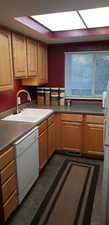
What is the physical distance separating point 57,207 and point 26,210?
35 cm

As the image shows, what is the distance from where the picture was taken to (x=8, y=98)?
277cm

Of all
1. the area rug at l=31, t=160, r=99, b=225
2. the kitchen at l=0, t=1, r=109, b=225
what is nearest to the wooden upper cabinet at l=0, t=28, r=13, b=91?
the kitchen at l=0, t=1, r=109, b=225

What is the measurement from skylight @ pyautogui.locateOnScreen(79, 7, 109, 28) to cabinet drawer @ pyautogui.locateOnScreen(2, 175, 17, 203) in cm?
195

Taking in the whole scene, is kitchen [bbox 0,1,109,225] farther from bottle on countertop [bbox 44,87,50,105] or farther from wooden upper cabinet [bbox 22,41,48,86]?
bottle on countertop [bbox 44,87,50,105]

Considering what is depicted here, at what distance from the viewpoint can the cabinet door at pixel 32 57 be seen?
2.75 m

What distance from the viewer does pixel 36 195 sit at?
7.27 feet

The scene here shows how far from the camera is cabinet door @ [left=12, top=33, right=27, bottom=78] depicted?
7.70ft

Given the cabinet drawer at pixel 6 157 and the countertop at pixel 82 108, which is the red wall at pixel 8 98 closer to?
the countertop at pixel 82 108

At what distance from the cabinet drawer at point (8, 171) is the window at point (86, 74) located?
2.21 meters

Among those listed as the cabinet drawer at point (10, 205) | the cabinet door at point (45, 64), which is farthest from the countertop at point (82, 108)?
the cabinet drawer at point (10, 205)

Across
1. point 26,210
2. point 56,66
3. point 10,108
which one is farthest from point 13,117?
point 56,66

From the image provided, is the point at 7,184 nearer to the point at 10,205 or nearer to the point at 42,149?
the point at 10,205

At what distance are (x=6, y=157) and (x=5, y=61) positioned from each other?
1176 millimetres

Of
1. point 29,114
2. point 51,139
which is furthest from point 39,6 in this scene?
point 51,139
